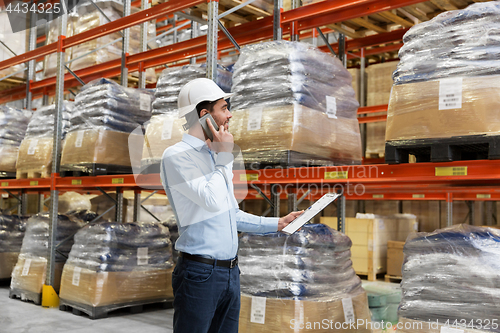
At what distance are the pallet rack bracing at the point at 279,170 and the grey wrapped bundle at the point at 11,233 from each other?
0.73 metres

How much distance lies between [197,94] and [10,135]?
21.2ft

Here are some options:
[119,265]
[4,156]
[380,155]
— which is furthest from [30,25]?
[380,155]

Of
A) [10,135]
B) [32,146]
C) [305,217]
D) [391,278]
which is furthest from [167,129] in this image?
[391,278]

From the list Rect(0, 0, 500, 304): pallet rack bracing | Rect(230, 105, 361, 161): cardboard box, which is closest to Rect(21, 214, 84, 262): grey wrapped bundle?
Rect(0, 0, 500, 304): pallet rack bracing

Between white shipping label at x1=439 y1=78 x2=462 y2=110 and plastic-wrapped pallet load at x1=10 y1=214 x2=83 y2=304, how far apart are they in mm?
5421

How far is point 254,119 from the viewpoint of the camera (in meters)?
4.11

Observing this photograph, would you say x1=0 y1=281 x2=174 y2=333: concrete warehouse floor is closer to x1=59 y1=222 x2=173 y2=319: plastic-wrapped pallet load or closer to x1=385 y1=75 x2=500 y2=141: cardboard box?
x1=59 y1=222 x2=173 y2=319: plastic-wrapped pallet load

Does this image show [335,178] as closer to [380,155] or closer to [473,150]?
[473,150]

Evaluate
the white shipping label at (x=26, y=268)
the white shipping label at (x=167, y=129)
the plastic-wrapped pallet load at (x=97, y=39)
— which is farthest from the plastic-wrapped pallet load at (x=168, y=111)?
the plastic-wrapped pallet load at (x=97, y=39)

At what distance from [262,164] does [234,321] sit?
1.75 metres

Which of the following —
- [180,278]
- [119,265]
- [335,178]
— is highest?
[335,178]

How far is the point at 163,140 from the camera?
505 centimetres

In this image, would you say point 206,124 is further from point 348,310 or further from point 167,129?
point 167,129
